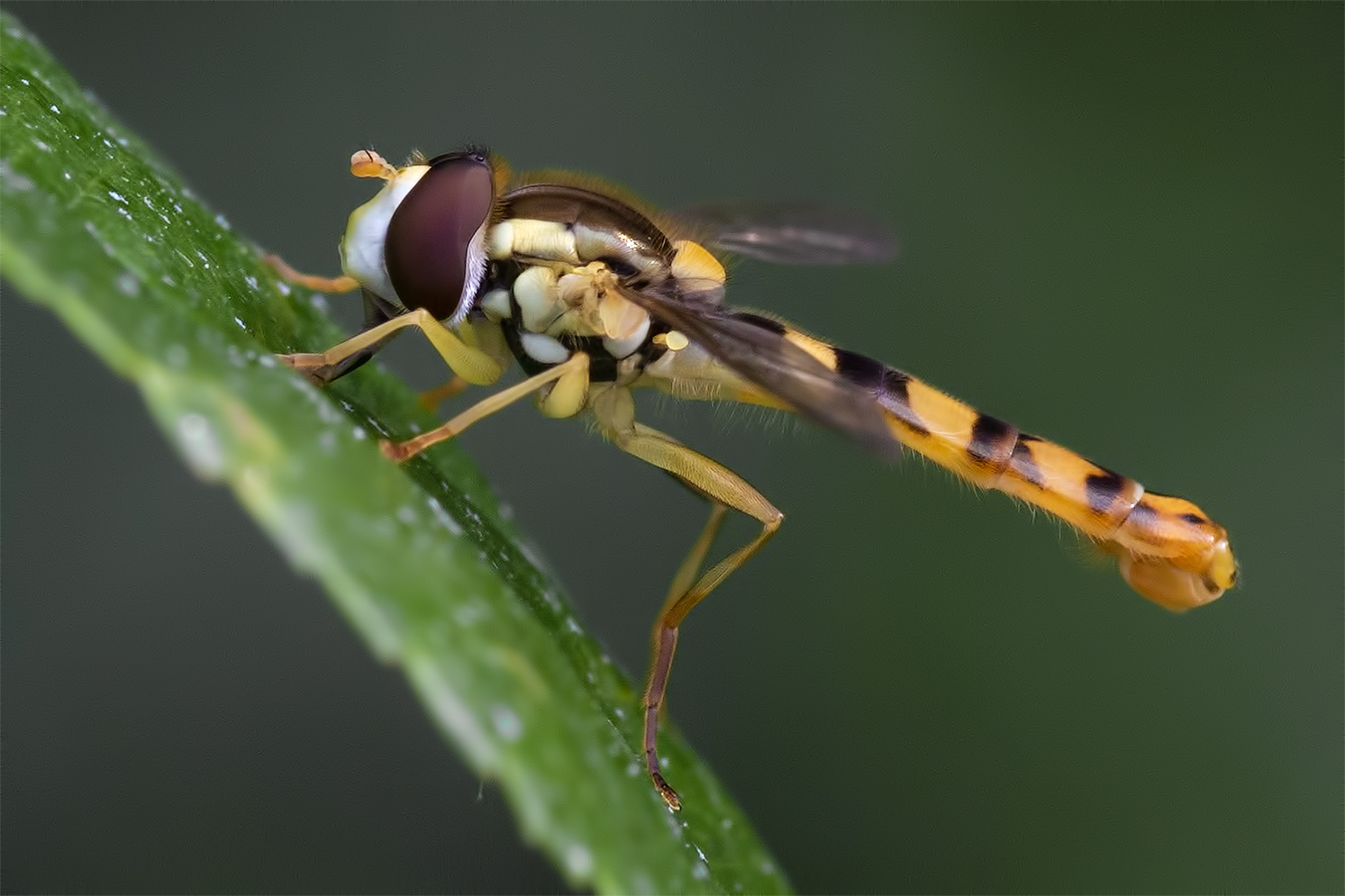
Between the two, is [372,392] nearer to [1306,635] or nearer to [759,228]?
[759,228]

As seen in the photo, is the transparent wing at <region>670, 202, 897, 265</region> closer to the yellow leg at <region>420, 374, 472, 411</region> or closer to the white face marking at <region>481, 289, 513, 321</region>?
the yellow leg at <region>420, 374, 472, 411</region>

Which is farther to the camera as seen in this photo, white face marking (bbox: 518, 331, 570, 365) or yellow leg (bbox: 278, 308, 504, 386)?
white face marking (bbox: 518, 331, 570, 365)

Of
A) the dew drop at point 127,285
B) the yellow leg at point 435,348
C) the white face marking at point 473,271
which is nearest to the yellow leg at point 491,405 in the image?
the yellow leg at point 435,348

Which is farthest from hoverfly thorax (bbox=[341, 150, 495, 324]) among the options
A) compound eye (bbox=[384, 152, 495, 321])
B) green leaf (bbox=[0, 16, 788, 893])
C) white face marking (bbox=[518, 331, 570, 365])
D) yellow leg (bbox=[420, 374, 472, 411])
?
yellow leg (bbox=[420, 374, 472, 411])

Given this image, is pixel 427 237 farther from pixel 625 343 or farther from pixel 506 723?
pixel 506 723

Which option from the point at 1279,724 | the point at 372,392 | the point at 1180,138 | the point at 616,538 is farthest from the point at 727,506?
the point at 1180,138

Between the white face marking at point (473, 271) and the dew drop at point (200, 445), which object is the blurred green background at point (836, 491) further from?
the dew drop at point (200, 445)

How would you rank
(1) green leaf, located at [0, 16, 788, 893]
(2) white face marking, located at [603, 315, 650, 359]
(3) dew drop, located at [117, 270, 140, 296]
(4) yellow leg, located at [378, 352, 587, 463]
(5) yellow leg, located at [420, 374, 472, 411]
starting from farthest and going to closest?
(5) yellow leg, located at [420, 374, 472, 411]
(2) white face marking, located at [603, 315, 650, 359]
(4) yellow leg, located at [378, 352, 587, 463]
(3) dew drop, located at [117, 270, 140, 296]
(1) green leaf, located at [0, 16, 788, 893]

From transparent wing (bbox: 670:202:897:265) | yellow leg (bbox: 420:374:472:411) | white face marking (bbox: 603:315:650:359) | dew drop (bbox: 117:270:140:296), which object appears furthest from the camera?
transparent wing (bbox: 670:202:897:265)

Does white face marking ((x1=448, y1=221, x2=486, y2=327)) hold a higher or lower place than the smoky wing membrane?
lower
